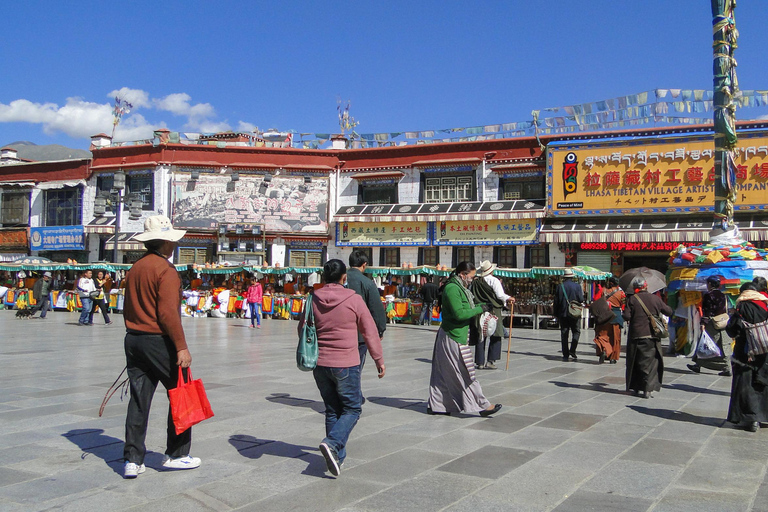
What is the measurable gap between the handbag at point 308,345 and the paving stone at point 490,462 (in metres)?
1.29

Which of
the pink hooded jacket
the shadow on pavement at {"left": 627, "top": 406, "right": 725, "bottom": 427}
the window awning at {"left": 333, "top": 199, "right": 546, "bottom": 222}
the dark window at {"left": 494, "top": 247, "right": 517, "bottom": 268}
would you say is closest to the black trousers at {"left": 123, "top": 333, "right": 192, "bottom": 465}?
the pink hooded jacket

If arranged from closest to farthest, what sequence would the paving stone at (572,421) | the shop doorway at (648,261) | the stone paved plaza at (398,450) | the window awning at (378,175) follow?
the stone paved plaza at (398,450) → the paving stone at (572,421) → the shop doorway at (648,261) → the window awning at (378,175)

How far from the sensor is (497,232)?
1069 inches

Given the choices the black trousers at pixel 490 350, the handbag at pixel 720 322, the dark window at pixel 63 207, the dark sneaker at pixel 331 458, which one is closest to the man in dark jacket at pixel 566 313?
the black trousers at pixel 490 350

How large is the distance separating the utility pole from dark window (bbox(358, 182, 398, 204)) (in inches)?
701

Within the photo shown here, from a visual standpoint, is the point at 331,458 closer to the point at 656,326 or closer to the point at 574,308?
the point at 656,326

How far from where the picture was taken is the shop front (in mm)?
23656

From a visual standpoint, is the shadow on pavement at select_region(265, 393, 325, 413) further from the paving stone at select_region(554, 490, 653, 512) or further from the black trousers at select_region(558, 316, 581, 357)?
the black trousers at select_region(558, 316, 581, 357)

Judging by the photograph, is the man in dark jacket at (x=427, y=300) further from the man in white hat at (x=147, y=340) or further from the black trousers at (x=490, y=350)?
the man in white hat at (x=147, y=340)

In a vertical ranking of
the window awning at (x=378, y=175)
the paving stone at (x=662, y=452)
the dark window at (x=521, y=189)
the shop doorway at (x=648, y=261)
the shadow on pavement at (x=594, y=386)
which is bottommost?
the shadow on pavement at (x=594, y=386)

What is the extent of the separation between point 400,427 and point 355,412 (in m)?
1.73

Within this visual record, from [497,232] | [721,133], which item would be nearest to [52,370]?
[721,133]

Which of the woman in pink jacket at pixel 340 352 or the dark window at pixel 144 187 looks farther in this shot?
the dark window at pixel 144 187

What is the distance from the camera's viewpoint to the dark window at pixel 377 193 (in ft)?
97.5
